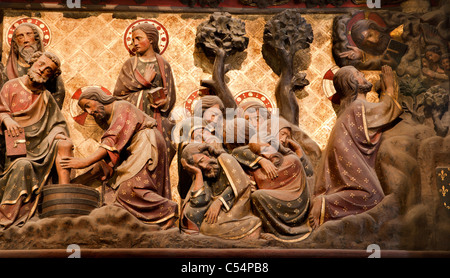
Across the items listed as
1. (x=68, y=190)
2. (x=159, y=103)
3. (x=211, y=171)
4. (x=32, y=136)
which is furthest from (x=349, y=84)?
(x=32, y=136)

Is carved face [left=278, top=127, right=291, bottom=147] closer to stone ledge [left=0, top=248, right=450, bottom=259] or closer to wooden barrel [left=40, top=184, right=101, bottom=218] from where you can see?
stone ledge [left=0, top=248, right=450, bottom=259]

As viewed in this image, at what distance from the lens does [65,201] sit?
28.2 feet

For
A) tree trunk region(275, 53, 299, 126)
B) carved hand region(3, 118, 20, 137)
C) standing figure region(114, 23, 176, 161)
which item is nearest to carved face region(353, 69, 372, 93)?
tree trunk region(275, 53, 299, 126)

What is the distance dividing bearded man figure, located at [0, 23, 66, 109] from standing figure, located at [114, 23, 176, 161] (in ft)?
2.15

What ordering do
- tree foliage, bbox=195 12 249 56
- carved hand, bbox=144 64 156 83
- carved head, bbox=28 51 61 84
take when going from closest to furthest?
1. carved head, bbox=28 51 61 84
2. carved hand, bbox=144 64 156 83
3. tree foliage, bbox=195 12 249 56

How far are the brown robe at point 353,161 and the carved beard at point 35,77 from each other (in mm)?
3158

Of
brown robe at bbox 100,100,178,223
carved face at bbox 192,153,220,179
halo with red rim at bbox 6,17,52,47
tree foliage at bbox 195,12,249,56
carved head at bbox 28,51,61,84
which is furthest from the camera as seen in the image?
halo with red rim at bbox 6,17,52,47

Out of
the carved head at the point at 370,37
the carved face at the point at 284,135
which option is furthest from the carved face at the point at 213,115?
the carved head at the point at 370,37

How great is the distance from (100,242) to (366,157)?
2947 mm

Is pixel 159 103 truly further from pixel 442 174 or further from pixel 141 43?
pixel 442 174

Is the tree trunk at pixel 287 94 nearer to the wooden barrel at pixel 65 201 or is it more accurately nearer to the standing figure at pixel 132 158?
the standing figure at pixel 132 158

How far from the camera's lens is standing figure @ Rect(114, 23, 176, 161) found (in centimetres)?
927

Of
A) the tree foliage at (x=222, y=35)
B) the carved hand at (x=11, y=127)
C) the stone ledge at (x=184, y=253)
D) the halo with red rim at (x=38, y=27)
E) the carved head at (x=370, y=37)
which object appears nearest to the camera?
the stone ledge at (x=184, y=253)

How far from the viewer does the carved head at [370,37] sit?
9867mm
